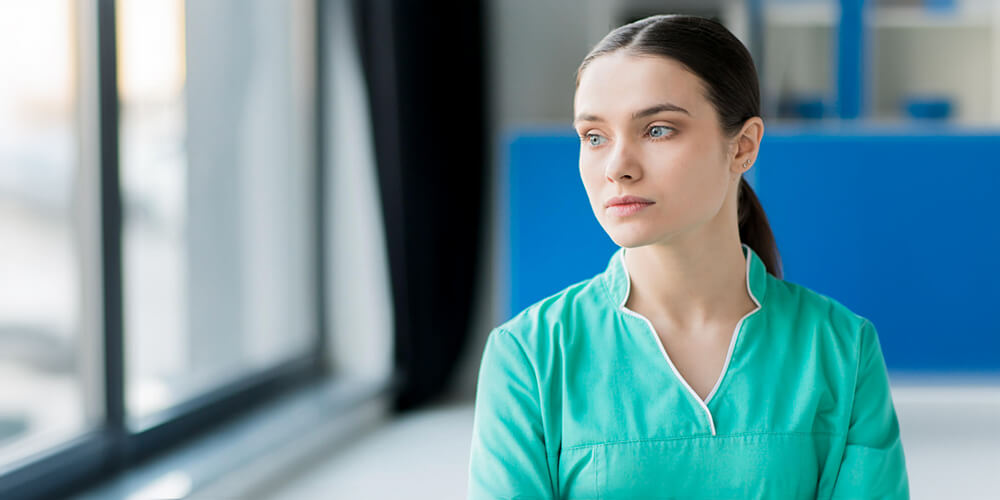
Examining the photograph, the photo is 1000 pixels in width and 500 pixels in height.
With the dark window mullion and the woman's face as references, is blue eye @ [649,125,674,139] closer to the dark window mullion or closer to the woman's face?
the woman's face

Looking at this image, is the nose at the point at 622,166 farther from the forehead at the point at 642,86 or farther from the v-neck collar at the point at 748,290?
the v-neck collar at the point at 748,290

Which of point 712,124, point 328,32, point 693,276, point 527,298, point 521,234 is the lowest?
point 527,298

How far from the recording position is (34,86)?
289 cm

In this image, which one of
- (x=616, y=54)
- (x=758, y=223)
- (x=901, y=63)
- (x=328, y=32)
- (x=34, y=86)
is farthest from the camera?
(x=901, y=63)

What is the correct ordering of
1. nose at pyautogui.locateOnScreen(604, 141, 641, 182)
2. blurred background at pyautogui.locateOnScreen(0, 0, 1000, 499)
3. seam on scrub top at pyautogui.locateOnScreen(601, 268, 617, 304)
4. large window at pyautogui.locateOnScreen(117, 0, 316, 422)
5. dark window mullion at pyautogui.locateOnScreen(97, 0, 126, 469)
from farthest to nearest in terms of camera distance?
1. large window at pyautogui.locateOnScreen(117, 0, 316, 422)
2. blurred background at pyautogui.locateOnScreen(0, 0, 1000, 499)
3. dark window mullion at pyautogui.locateOnScreen(97, 0, 126, 469)
4. seam on scrub top at pyautogui.locateOnScreen(601, 268, 617, 304)
5. nose at pyautogui.locateOnScreen(604, 141, 641, 182)

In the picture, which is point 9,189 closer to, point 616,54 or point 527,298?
point 527,298

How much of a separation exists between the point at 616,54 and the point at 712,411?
325 millimetres

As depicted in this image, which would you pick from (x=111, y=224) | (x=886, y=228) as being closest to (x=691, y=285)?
(x=111, y=224)

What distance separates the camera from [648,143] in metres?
0.85

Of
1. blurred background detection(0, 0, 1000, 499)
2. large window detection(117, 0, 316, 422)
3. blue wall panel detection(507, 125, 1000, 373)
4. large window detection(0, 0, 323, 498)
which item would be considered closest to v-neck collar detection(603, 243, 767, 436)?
blurred background detection(0, 0, 1000, 499)

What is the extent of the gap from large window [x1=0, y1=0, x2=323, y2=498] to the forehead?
179 centimetres

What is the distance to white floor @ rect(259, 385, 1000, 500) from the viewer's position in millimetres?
2369

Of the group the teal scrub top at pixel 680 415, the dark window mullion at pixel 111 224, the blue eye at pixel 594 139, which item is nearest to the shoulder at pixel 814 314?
the teal scrub top at pixel 680 415

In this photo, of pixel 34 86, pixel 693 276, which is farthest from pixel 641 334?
pixel 34 86
